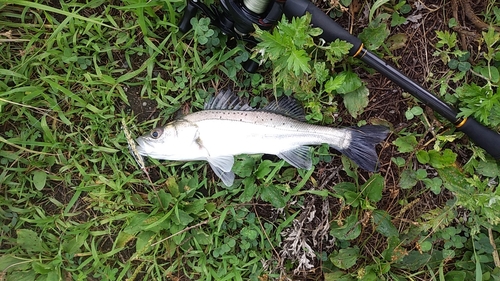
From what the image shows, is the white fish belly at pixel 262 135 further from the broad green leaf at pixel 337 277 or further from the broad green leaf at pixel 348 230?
the broad green leaf at pixel 337 277

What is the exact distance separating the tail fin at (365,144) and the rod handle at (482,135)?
540 millimetres

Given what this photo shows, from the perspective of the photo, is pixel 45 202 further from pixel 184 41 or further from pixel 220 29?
pixel 220 29

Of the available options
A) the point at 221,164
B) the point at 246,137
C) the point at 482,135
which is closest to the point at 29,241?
the point at 221,164

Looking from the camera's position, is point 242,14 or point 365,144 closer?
point 242,14

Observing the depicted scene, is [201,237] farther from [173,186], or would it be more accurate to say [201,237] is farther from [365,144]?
[365,144]

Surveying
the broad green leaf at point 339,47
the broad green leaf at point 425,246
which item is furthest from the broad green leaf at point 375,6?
the broad green leaf at point 425,246

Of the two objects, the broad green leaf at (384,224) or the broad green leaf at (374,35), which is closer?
the broad green leaf at (374,35)

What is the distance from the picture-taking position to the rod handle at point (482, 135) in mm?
2903

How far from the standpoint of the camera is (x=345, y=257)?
10.4ft

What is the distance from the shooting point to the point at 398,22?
3.13m

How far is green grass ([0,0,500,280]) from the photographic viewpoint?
3.12 metres

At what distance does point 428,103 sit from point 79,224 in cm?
276

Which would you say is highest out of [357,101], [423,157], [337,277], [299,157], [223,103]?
[357,101]

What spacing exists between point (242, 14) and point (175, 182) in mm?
1320
